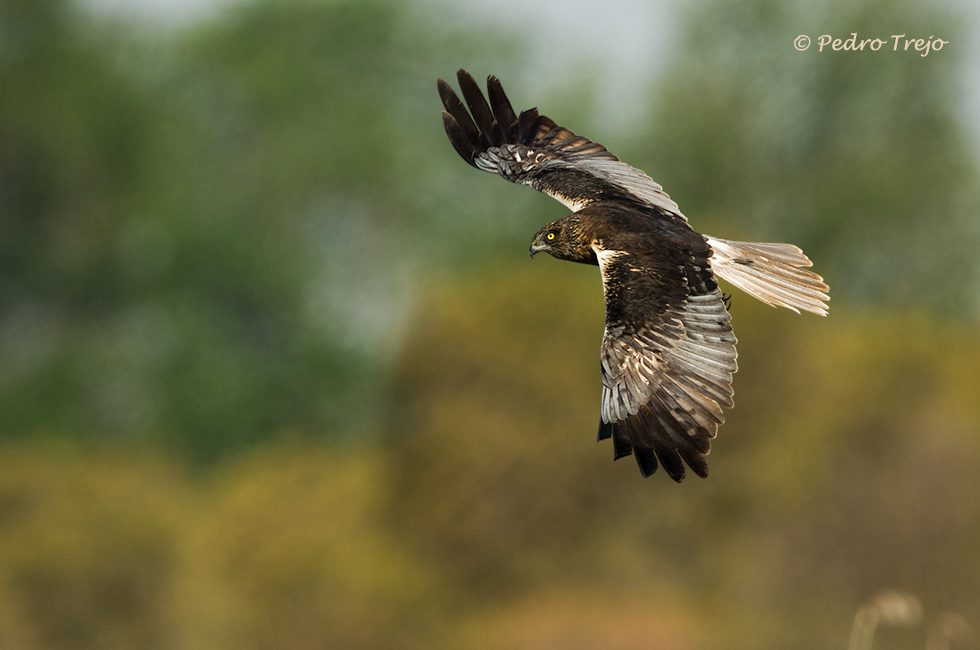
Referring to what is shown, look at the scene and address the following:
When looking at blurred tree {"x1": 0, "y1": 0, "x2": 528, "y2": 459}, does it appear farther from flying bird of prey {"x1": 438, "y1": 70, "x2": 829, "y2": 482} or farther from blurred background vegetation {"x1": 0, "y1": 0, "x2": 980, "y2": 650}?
flying bird of prey {"x1": 438, "y1": 70, "x2": 829, "y2": 482}

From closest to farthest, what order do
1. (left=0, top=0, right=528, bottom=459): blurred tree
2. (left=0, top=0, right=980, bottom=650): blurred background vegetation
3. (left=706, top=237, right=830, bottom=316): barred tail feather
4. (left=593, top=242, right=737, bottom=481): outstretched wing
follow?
(left=593, top=242, right=737, bottom=481): outstretched wing
(left=706, top=237, right=830, bottom=316): barred tail feather
(left=0, top=0, right=980, bottom=650): blurred background vegetation
(left=0, top=0, right=528, bottom=459): blurred tree

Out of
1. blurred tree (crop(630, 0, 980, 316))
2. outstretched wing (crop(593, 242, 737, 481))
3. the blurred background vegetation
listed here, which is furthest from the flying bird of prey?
blurred tree (crop(630, 0, 980, 316))

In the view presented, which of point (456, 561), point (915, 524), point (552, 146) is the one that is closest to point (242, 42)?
point (456, 561)

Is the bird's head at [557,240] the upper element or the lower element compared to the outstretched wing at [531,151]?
lower

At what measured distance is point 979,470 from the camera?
29.5 meters

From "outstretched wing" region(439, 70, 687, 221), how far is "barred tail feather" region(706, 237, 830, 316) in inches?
27.4

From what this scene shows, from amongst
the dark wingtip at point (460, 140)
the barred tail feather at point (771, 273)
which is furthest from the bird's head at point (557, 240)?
the dark wingtip at point (460, 140)

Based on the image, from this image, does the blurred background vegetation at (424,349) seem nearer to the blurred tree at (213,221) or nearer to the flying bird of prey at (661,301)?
the blurred tree at (213,221)

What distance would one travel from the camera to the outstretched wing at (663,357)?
7.00 m

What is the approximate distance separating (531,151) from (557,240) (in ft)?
5.20

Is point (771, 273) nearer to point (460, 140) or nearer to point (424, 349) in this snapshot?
point (460, 140)

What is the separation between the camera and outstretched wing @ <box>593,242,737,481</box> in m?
7.00

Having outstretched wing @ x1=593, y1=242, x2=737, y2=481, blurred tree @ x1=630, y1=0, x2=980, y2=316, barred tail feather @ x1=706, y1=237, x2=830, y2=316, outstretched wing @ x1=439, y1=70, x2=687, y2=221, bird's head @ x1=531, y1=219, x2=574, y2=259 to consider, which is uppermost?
blurred tree @ x1=630, y1=0, x2=980, y2=316

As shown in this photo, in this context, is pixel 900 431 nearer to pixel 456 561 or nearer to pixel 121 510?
pixel 456 561
